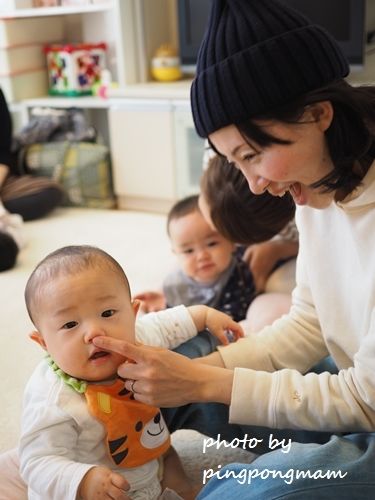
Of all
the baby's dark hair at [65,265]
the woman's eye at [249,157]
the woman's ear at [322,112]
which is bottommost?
the baby's dark hair at [65,265]

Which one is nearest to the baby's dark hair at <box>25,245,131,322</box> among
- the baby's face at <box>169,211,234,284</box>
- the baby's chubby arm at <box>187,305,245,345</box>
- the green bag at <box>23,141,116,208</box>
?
the baby's chubby arm at <box>187,305,245,345</box>

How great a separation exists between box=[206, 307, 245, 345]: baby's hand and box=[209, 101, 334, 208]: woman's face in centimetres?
33

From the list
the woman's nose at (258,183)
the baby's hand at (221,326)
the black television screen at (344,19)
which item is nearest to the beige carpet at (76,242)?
the baby's hand at (221,326)

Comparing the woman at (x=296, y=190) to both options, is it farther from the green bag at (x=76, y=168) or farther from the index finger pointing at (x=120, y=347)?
the green bag at (x=76, y=168)

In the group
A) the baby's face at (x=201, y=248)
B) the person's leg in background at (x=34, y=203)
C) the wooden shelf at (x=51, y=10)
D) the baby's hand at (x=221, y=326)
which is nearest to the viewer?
the baby's hand at (x=221, y=326)

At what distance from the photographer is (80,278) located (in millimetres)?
996

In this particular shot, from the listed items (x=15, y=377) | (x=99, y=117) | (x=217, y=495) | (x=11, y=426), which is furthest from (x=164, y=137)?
(x=217, y=495)

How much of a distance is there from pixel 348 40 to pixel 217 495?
2339 mm

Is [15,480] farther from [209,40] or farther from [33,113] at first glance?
[33,113]

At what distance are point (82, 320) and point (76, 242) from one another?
1.89 meters

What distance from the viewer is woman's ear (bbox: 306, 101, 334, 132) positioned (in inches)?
35.6

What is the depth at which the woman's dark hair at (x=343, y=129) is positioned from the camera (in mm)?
894

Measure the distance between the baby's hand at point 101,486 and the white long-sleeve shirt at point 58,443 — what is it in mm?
10

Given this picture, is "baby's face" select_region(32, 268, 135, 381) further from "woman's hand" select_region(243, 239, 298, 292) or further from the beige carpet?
"woman's hand" select_region(243, 239, 298, 292)
